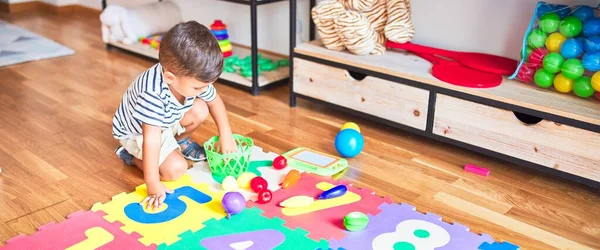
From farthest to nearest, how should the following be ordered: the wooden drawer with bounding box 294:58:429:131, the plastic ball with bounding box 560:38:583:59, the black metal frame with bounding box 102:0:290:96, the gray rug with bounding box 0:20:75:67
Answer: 1. the gray rug with bounding box 0:20:75:67
2. the black metal frame with bounding box 102:0:290:96
3. the wooden drawer with bounding box 294:58:429:131
4. the plastic ball with bounding box 560:38:583:59

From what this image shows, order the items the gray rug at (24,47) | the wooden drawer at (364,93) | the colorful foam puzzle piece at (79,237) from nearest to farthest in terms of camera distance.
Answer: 1. the colorful foam puzzle piece at (79,237)
2. the wooden drawer at (364,93)
3. the gray rug at (24,47)

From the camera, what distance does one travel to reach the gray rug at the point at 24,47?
2814mm

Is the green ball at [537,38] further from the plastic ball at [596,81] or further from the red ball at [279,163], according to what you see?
the red ball at [279,163]

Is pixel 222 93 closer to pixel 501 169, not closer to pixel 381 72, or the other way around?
pixel 381 72

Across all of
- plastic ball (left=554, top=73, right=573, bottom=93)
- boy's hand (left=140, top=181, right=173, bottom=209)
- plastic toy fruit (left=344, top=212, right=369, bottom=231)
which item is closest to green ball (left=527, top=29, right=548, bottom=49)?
plastic ball (left=554, top=73, right=573, bottom=93)

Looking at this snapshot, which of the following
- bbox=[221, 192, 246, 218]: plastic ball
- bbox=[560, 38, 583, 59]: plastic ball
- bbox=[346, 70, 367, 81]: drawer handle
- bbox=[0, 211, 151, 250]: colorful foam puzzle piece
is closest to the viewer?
bbox=[0, 211, 151, 250]: colorful foam puzzle piece

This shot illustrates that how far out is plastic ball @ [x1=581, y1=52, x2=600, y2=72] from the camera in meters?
1.58

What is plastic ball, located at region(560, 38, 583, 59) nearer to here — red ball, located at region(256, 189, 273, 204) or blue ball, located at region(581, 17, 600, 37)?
blue ball, located at region(581, 17, 600, 37)

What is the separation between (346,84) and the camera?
79.1 inches

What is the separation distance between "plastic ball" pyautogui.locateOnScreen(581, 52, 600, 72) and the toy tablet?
2.35 ft

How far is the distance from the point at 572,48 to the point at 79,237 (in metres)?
1.38

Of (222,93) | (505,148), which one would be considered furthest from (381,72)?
(222,93)

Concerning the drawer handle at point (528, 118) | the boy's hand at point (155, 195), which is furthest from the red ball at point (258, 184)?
the drawer handle at point (528, 118)

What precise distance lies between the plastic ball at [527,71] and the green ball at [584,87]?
0.45 feet
